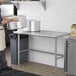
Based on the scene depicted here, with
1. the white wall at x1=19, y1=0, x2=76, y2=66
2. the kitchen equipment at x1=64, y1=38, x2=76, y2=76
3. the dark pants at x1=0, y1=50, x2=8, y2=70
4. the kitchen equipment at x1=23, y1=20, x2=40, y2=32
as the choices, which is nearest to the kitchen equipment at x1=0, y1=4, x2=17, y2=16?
A: the white wall at x1=19, y1=0, x2=76, y2=66

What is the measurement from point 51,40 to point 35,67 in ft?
2.43

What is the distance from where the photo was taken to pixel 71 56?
4133 mm

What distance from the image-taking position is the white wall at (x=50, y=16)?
469cm

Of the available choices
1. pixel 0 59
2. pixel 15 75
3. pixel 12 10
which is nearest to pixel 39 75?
pixel 15 75

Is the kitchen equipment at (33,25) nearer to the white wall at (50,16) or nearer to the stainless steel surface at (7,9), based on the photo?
the white wall at (50,16)

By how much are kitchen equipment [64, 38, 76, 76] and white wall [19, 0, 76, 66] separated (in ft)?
2.18

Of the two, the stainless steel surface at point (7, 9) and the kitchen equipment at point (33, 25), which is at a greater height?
the stainless steel surface at point (7, 9)

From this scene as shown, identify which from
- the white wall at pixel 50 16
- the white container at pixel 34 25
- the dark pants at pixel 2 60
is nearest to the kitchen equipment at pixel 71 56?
the white wall at pixel 50 16

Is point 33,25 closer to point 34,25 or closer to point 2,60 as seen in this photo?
point 34,25

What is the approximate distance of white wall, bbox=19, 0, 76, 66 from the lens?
4691mm

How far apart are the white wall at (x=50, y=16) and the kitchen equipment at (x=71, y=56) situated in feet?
2.18

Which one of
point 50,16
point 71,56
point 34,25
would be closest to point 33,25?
point 34,25

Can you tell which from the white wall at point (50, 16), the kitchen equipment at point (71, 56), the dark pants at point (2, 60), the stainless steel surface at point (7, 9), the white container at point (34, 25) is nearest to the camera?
the kitchen equipment at point (71, 56)

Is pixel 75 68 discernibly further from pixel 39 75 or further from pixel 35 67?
pixel 35 67
